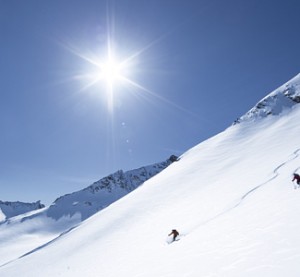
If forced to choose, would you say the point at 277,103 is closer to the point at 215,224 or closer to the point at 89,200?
the point at 215,224

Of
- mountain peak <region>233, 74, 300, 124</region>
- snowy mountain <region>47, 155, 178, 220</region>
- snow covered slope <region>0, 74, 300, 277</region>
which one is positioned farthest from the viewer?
snowy mountain <region>47, 155, 178, 220</region>

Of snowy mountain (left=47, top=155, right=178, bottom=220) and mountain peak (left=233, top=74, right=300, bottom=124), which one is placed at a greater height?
snowy mountain (left=47, top=155, right=178, bottom=220)

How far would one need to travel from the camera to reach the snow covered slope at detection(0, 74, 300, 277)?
9875 mm

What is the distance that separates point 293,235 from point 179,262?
5003 mm

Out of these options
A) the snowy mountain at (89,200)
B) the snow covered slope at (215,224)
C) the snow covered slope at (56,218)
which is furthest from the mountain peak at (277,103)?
the snowy mountain at (89,200)

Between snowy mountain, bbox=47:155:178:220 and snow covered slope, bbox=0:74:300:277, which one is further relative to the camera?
snowy mountain, bbox=47:155:178:220

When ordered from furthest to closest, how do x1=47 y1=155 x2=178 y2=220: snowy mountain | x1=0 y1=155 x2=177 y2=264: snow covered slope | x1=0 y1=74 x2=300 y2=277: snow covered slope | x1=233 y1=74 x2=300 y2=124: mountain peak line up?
1. x1=47 y1=155 x2=178 y2=220: snowy mountain
2. x1=0 y1=155 x2=177 y2=264: snow covered slope
3. x1=233 y1=74 x2=300 y2=124: mountain peak
4. x1=0 y1=74 x2=300 y2=277: snow covered slope

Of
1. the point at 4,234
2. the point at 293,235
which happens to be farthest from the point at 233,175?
the point at 4,234

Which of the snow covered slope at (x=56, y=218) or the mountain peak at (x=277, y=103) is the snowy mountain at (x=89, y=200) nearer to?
the snow covered slope at (x=56, y=218)

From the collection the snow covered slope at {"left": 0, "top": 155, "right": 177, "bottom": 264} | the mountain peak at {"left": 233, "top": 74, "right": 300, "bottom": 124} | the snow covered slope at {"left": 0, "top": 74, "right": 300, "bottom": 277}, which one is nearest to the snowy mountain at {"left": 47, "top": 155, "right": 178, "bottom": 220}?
the snow covered slope at {"left": 0, "top": 155, "right": 177, "bottom": 264}

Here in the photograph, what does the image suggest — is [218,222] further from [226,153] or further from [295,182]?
[226,153]

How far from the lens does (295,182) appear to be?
58.0ft

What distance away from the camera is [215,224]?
635 inches

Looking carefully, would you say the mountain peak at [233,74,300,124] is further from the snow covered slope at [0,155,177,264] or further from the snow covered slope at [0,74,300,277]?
the snow covered slope at [0,155,177,264]
